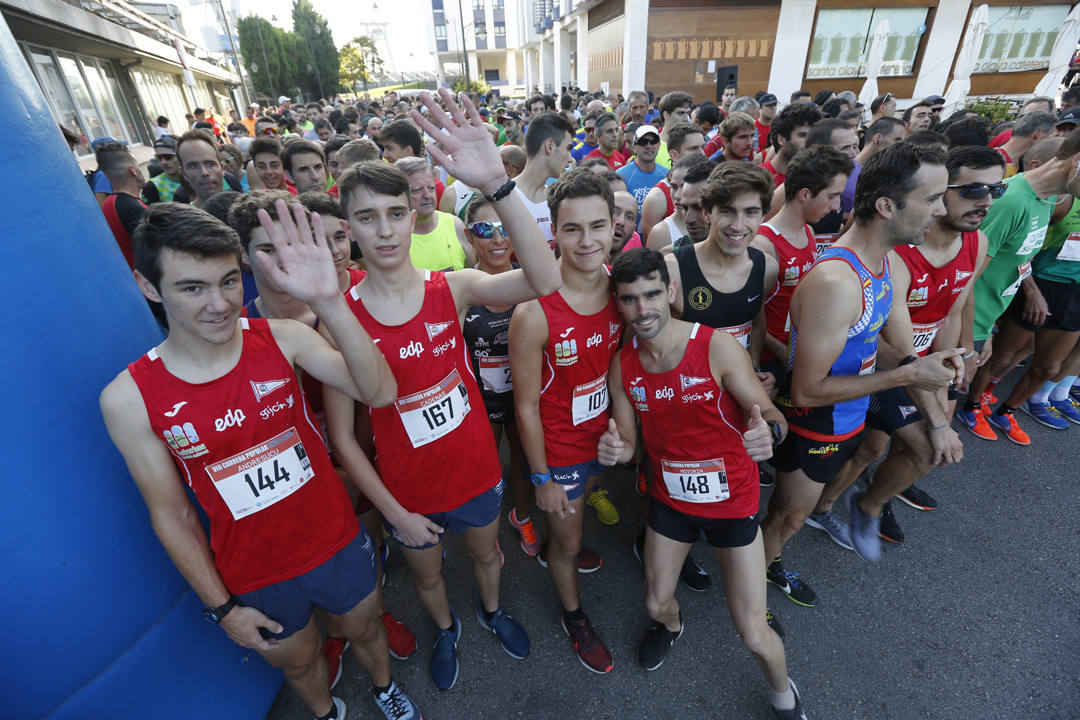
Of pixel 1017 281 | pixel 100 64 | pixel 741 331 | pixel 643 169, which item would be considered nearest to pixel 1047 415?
pixel 1017 281

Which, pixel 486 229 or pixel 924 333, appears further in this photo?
pixel 924 333

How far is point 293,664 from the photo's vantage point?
83.2 inches

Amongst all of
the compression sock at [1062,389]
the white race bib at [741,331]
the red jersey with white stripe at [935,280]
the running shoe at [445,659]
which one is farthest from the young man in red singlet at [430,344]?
the compression sock at [1062,389]

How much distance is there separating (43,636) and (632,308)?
2.48 metres

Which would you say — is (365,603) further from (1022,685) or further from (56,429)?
(1022,685)

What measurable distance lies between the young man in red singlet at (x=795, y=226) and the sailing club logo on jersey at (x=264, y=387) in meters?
2.87

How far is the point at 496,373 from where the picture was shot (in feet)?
9.94

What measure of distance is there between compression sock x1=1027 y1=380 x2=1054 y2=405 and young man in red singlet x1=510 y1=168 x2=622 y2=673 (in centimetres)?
460

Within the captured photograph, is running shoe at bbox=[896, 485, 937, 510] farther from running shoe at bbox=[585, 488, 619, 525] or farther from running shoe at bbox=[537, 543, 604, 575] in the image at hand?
running shoe at bbox=[537, 543, 604, 575]

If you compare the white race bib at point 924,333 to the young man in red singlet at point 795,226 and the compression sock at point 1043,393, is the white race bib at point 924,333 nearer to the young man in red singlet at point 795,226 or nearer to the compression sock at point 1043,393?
the young man in red singlet at point 795,226

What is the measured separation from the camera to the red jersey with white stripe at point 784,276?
10.4 ft

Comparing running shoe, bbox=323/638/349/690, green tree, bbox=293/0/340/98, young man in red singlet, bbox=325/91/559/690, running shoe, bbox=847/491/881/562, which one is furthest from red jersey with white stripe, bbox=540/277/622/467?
green tree, bbox=293/0/340/98

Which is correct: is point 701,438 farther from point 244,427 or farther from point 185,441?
point 185,441

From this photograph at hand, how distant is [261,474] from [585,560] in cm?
217
